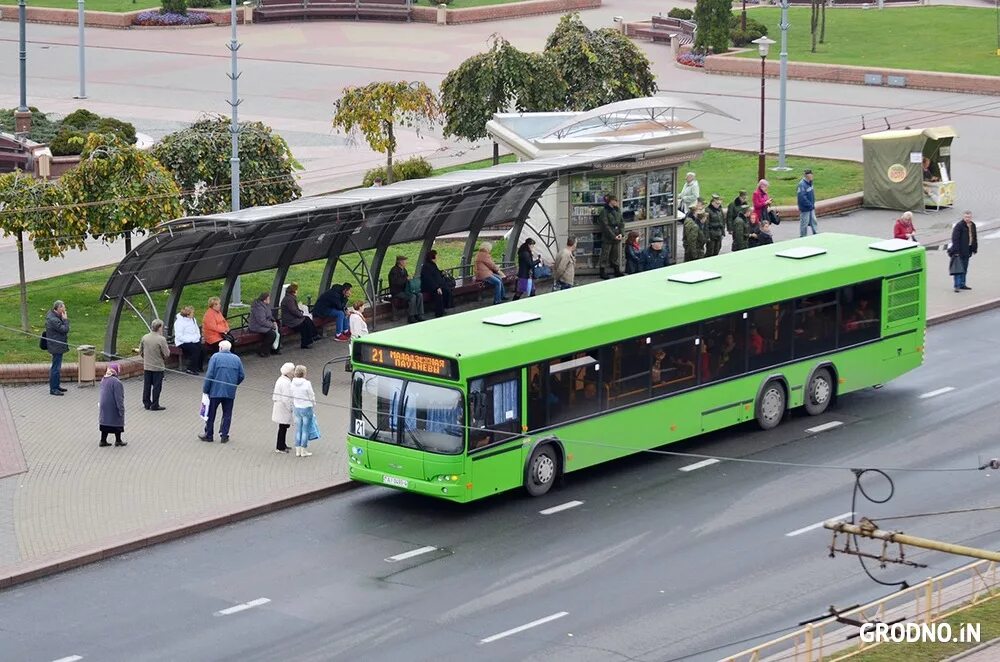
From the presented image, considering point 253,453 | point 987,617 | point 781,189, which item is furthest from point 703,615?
point 781,189

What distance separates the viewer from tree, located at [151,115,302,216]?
3472cm

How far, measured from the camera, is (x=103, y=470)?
951 inches

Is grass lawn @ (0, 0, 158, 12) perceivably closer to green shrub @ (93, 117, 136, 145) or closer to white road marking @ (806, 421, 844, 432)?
green shrub @ (93, 117, 136, 145)

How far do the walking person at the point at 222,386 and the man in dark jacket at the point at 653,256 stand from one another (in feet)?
36.6

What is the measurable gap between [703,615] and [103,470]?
348 inches

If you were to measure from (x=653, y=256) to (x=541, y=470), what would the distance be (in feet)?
38.9

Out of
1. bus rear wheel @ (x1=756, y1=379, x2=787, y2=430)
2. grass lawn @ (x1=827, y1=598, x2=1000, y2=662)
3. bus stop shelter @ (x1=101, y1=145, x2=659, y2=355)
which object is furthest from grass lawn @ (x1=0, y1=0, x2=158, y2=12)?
grass lawn @ (x1=827, y1=598, x2=1000, y2=662)

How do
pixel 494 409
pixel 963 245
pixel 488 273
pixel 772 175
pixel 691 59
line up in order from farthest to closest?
pixel 691 59 → pixel 772 175 → pixel 963 245 → pixel 488 273 → pixel 494 409

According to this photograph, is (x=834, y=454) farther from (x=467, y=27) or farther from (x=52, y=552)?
(x=467, y=27)

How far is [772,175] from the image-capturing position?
44.2 meters

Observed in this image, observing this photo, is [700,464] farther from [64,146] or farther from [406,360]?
[64,146]

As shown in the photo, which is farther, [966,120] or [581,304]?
[966,120]

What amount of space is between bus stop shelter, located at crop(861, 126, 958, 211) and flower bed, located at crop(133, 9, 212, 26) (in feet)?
109

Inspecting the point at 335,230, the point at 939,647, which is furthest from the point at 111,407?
the point at 939,647
